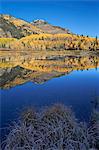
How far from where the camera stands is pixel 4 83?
635 inches

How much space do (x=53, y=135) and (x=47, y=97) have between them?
6.72 m

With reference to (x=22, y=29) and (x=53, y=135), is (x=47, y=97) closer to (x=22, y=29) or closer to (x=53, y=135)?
(x=53, y=135)

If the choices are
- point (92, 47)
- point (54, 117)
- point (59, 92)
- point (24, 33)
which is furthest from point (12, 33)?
point (54, 117)

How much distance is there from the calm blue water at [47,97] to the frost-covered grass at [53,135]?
1.81 m

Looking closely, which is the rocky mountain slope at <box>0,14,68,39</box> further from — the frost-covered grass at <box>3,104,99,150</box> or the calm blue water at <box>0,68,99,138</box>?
the frost-covered grass at <box>3,104,99,150</box>

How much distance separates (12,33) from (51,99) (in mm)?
50898

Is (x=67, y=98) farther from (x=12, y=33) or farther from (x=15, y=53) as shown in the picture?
(x=12, y=33)

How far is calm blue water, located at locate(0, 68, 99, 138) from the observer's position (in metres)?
9.38

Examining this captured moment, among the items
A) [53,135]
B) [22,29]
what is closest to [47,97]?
[53,135]

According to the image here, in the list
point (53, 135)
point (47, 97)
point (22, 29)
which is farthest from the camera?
point (22, 29)

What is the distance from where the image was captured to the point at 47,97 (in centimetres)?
1266

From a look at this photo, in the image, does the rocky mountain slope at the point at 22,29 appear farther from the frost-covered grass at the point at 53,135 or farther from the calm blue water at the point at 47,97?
the frost-covered grass at the point at 53,135

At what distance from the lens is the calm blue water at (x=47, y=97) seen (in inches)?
369

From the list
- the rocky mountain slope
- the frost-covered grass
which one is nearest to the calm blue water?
the frost-covered grass
